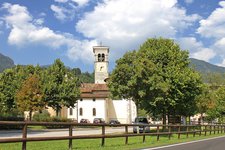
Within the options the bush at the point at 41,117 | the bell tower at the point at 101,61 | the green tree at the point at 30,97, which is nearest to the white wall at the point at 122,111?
the bell tower at the point at 101,61

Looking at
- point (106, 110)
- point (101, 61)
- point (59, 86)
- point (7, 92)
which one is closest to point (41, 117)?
point (7, 92)

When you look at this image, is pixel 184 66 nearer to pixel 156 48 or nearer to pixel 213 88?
pixel 156 48

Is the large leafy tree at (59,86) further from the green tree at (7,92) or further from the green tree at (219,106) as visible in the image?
the green tree at (219,106)

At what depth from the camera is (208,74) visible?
106 m

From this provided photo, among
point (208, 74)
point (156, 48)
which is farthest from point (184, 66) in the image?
point (208, 74)

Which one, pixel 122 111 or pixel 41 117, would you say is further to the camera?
pixel 122 111

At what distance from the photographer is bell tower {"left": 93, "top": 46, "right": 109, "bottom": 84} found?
399ft

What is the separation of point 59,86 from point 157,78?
96.6 feet

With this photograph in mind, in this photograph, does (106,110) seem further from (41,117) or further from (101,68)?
(41,117)

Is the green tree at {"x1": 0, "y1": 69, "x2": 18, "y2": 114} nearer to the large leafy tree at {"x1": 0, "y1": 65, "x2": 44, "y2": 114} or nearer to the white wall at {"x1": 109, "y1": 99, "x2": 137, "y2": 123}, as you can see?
the large leafy tree at {"x1": 0, "y1": 65, "x2": 44, "y2": 114}

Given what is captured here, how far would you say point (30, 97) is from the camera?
192 feet

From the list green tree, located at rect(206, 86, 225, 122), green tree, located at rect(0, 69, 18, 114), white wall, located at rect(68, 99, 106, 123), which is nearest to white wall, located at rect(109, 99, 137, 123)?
white wall, located at rect(68, 99, 106, 123)

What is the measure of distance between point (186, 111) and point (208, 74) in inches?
2512

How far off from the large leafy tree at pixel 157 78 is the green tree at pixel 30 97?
22339mm
